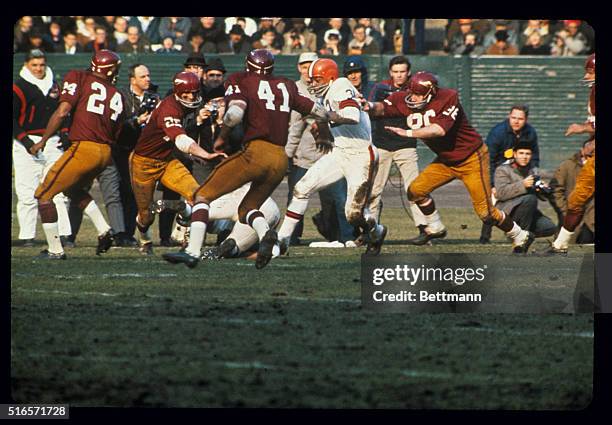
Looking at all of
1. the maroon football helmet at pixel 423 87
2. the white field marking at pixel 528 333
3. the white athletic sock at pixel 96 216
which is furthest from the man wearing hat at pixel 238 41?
the white field marking at pixel 528 333

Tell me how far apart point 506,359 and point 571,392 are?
0.49 m

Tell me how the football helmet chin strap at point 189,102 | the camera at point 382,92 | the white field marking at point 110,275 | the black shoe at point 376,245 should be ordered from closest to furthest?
the white field marking at point 110,275
the football helmet chin strap at point 189,102
the black shoe at point 376,245
the camera at point 382,92

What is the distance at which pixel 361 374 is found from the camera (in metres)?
6.12

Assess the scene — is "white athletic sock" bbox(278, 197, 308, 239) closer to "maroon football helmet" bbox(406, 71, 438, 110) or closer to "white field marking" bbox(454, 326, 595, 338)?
"maroon football helmet" bbox(406, 71, 438, 110)

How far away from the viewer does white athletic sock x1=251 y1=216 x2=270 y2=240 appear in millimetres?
8539

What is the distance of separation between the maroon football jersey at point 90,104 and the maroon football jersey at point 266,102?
3.12 feet

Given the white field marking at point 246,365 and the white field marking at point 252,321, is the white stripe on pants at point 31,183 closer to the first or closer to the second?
the white field marking at point 252,321

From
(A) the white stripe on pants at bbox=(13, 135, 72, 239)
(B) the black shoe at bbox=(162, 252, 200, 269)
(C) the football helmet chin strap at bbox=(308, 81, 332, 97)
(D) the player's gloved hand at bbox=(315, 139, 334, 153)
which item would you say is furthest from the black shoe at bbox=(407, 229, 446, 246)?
(A) the white stripe on pants at bbox=(13, 135, 72, 239)

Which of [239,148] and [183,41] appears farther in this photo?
[183,41]

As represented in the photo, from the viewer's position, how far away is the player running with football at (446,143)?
9.48m

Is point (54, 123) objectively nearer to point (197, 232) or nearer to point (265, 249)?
point (197, 232)

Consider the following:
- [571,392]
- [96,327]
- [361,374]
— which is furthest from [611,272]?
→ [96,327]

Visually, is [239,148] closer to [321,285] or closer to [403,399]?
[321,285]

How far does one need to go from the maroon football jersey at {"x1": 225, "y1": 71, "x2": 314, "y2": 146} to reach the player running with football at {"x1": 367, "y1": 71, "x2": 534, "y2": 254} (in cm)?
110
